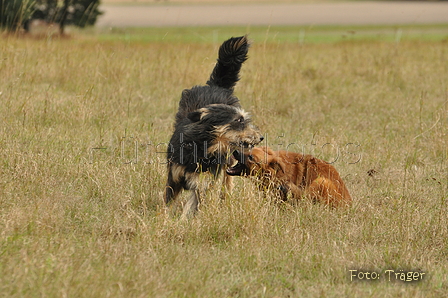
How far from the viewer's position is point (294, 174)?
6473mm

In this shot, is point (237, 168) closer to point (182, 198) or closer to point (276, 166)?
point (276, 166)

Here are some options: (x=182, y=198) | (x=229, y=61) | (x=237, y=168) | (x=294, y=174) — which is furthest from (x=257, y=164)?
(x=229, y=61)

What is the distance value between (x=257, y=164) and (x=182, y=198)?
Answer: 0.99 metres

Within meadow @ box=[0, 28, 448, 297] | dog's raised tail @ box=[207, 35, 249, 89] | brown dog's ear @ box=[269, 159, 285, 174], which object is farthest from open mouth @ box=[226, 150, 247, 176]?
dog's raised tail @ box=[207, 35, 249, 89]

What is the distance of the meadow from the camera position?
4.16 metres

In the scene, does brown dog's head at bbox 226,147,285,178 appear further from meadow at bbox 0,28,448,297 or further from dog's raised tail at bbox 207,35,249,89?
dog's raised tail at bbox 207,35,249,89

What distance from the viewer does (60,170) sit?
637 cm

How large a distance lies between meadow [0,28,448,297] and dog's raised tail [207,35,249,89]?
1243mm

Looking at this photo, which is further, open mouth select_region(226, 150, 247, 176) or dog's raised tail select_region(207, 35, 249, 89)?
dog's raised tail select_region(207, 35, 249, 89)

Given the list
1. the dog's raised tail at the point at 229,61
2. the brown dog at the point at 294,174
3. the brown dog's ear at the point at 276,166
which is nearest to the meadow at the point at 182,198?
the brown dog at the point at 294,174

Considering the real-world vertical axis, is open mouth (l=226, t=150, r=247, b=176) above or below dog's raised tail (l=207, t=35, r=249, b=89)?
below

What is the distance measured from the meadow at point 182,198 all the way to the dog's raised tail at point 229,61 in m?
1.24

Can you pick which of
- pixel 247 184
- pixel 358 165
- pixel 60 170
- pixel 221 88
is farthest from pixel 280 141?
pixel 60 170

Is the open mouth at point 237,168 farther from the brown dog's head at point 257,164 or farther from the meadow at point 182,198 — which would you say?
the meadow at point 182,198
